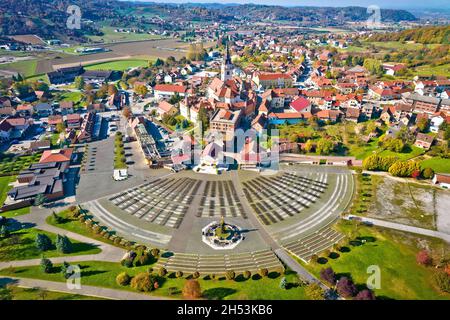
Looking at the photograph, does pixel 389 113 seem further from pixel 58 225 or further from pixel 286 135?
pixel 58 225

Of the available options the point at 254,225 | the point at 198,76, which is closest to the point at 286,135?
the point at 254,225

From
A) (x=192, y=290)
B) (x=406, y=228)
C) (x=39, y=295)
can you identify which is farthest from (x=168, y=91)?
(x=406, y=228)

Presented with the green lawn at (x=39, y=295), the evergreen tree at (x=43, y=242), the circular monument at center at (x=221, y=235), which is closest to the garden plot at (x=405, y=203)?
the circular monument at center at (x=221, y=235)

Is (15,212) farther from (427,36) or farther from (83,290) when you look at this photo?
(427,36)

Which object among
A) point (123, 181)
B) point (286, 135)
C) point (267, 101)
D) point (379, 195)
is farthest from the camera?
point (267, 101)

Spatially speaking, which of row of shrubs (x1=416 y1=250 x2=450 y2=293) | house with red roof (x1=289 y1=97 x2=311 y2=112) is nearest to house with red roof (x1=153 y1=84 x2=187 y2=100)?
house with red roof (x1=289 y1=97 x2=311 y2=112)

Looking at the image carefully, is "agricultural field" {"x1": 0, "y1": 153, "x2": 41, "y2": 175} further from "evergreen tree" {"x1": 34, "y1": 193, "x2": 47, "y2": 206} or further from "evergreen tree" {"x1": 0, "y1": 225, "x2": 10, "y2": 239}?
"evergreen tree" {"x1": 0, "y1": 225, "x2": 10, "y2": 239}
